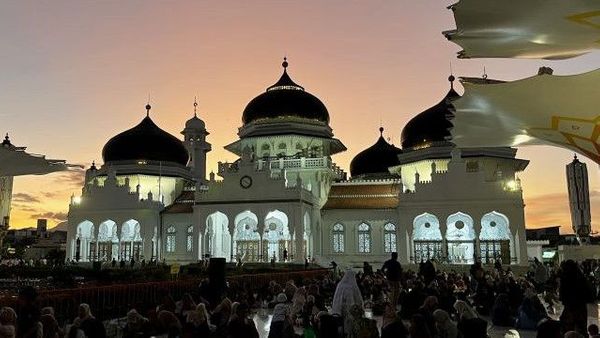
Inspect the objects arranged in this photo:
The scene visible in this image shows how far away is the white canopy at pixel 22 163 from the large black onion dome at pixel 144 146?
23.8m

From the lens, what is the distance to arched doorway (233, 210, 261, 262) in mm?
41438

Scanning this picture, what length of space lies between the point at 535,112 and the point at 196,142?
47.0 meters

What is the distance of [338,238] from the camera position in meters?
42.5

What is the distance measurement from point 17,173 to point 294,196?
63.5ft

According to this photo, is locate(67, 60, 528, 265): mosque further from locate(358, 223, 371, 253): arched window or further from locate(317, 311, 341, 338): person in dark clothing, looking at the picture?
locate(317, 311, 341, 338): person in dark clothing

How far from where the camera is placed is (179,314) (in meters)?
12.2

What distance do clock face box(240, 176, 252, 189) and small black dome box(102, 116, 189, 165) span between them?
12317mm

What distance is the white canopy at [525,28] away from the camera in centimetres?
1048

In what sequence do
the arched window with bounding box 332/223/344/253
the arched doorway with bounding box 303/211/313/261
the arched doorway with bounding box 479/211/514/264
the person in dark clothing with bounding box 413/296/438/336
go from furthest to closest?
the arched window with bounding box 332/223/344/253, the arched doorway with bounding box 303/211/313/261, the arched doorway with bounding box 479/211/514/264, the person in dark clothing with bounding box 413/296/438/336

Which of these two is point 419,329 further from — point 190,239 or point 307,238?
point 190,239

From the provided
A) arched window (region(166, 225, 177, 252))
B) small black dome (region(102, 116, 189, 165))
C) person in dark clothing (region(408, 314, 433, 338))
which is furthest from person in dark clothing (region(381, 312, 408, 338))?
small black dome (region(102, 116, 189, 165))

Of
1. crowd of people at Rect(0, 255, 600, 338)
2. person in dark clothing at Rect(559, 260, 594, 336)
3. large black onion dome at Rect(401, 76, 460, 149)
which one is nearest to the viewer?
crowd of people at Rect(0, 255, 600, 338)

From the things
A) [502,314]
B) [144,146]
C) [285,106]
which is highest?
[285,106]

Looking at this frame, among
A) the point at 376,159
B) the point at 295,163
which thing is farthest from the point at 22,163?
the point at 376,159
